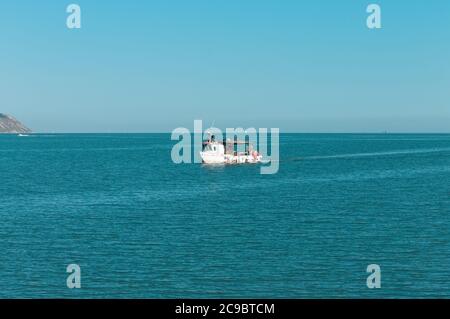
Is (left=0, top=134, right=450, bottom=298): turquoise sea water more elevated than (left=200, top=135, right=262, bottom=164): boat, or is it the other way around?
(left=200, top=135, right=262, bottom=164): boat

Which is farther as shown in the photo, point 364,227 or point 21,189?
point 21,189

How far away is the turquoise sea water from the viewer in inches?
1676

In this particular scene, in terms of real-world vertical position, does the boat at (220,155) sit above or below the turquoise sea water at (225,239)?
above

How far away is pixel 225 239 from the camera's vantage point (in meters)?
58.6

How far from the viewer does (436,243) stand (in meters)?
55.9

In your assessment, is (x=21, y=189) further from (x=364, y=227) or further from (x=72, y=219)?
(x=364, y=227)

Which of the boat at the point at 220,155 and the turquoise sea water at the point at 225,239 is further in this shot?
the boat at the point at 220,155

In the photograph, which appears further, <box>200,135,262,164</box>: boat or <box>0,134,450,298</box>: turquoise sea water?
<box>200,135,262,164</box>: boat

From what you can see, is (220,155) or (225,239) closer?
(225,239)

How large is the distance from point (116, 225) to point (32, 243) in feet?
37.6

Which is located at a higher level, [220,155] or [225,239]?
[220,155]

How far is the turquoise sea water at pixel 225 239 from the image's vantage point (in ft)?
140
